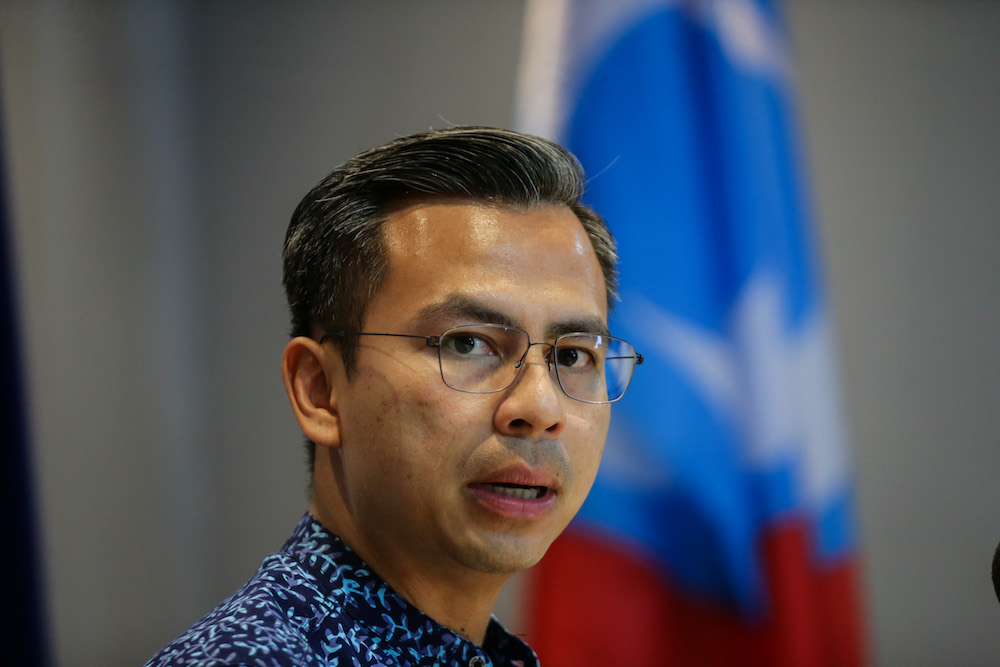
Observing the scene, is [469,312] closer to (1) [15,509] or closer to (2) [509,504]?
(2) [509,504]

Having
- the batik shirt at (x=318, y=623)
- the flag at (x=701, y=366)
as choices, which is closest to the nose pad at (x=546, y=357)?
the batik shirt at (x=318, y=623)

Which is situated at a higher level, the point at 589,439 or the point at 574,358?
the point at 574,358

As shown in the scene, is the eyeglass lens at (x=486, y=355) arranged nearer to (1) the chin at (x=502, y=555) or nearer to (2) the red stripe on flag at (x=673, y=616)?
(1) the chin at (x=502, y=555)

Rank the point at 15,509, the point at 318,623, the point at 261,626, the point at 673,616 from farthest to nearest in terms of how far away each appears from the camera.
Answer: the point at 673,616
the point at 15,509
the point at 318,623
the point at 261,626

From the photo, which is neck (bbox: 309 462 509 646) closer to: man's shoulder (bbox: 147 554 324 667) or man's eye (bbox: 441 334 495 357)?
man's shoulder (bbox: 147 554 324 667)

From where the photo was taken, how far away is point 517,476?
1.40 meters

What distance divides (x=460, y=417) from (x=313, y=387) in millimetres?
315

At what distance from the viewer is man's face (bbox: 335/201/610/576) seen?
1.39 m

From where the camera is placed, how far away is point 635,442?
9.25 ft

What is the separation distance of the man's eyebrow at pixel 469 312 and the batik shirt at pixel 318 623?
41 centimetres

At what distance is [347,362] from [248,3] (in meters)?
3.36

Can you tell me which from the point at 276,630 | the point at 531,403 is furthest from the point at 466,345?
the point at 276,630

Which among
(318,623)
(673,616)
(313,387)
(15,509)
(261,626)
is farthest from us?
Result: (673,616)

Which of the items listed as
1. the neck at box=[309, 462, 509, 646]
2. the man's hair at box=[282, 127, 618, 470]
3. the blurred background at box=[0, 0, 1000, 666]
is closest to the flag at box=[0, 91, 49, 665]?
the blurred background at box=[0, 0, 1000, 666]
